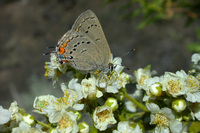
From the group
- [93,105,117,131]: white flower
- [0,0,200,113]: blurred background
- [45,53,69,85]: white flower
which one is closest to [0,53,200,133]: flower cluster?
[93,105,117,131]: white flower

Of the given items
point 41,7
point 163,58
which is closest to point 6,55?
point 41,7

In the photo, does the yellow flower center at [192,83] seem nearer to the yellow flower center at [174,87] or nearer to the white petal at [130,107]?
the yellow flower center at [174,87]

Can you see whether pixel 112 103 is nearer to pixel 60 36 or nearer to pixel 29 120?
pixel 29 120

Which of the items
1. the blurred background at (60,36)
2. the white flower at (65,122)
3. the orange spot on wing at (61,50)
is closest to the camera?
the white flower at (65,122)

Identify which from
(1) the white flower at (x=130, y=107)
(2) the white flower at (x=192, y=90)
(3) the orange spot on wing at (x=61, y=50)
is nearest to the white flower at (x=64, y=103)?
(3) the orange spot on wing at (x=61, y=50)

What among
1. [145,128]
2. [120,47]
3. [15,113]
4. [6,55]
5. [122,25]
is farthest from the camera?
[6,55]

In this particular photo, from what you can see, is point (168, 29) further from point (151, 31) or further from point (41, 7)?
point (41, 7)

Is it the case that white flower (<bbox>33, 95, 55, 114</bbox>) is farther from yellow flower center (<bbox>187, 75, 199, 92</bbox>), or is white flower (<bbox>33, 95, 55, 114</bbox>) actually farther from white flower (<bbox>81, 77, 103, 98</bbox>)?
yellow flower center (<bbox>187, 75, 199, 92</bbox>)
